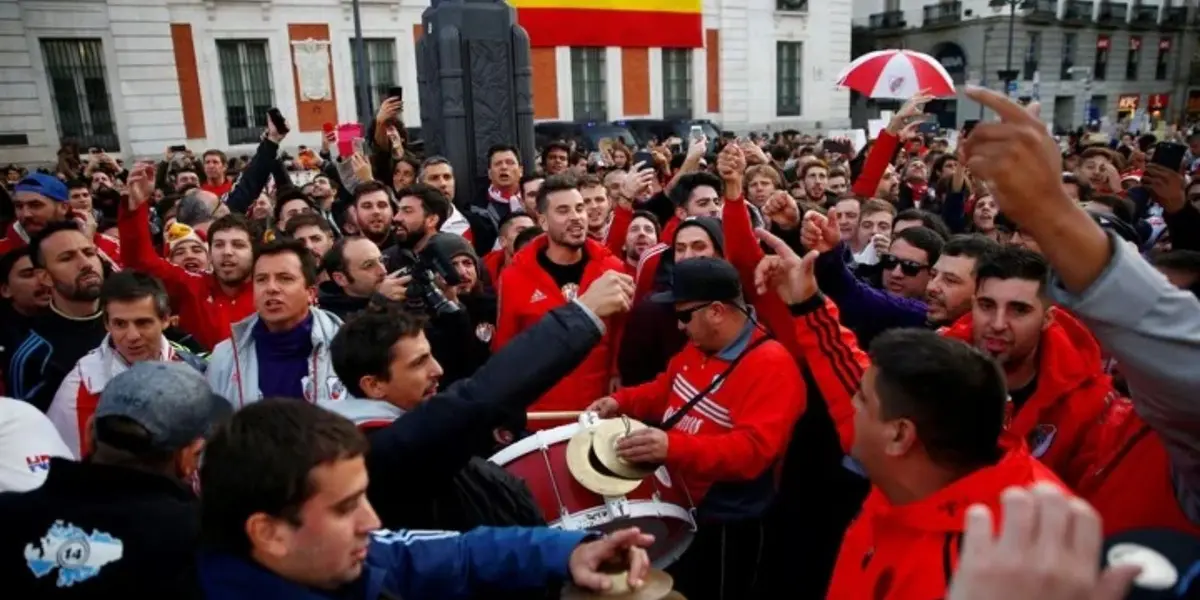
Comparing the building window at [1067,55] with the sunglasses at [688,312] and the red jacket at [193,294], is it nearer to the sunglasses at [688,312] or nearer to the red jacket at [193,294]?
the sunglasses at [688,312]

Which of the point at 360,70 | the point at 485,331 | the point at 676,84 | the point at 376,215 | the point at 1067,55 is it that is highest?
the point at 1067,55

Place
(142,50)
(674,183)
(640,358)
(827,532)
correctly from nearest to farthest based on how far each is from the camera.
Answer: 1. (827,532)
2. (640,358)
3. (674,183)
4. (142,50)

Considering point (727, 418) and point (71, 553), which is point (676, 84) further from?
point (71, 553)

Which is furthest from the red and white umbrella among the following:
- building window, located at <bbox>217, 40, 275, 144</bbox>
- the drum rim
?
building window, located at <bbox>217, 40, 275, 144</bbox>

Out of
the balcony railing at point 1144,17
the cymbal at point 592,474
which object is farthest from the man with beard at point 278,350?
the balcony railing at point 1144,17

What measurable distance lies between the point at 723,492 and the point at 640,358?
4.20ft

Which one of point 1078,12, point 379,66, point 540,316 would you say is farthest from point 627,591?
point 1078,12

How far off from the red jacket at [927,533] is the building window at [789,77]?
34.3 m

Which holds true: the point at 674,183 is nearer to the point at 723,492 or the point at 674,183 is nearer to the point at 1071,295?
the point at 723,492

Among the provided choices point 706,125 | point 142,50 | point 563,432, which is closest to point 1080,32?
point 706,125

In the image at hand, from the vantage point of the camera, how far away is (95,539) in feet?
5.99

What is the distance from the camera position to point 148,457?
2.06 m

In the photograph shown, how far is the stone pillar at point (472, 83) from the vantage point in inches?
314

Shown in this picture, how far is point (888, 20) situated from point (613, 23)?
77.4 feet
